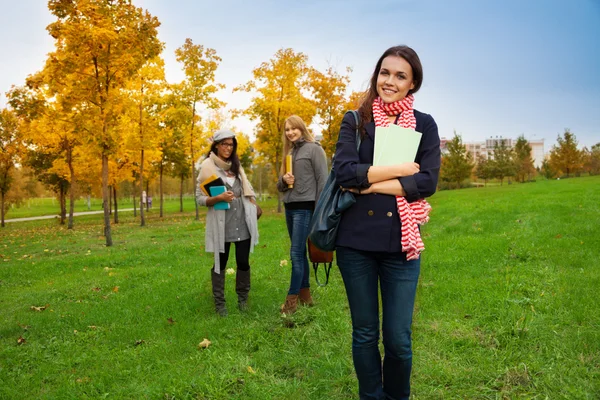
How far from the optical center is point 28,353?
4.45m

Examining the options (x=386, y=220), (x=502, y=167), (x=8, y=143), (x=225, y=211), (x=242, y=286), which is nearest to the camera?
(x=386, y=220)

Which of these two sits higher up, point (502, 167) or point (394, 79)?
point (502, 167)

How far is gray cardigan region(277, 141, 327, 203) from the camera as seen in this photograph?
5.18 meters

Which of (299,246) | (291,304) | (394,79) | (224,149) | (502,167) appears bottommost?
(291,304)

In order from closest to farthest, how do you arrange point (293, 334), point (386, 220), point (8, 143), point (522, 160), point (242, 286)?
point (386, 220)
point (293, 334)
point (242, 286)
point (8, 143)
point (522, 160)

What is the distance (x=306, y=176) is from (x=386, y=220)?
277 cm

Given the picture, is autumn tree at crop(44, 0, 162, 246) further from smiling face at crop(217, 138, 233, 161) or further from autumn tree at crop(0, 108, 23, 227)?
autumn tree at crop(0, 108, 23, 227)

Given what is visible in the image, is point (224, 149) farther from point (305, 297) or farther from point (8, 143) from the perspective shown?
point (8, 143)

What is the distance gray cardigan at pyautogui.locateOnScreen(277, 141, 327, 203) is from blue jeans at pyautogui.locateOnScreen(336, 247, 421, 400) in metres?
2.54

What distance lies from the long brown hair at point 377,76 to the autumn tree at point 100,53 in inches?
434

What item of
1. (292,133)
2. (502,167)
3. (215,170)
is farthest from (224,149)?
(502,167)

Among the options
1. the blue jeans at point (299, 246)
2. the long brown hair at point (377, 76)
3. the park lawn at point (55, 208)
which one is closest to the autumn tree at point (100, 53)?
the blue jeans at point (299, 246)

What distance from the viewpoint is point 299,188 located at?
5184mm

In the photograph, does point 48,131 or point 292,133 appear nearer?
point 292,133
